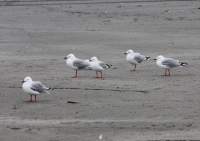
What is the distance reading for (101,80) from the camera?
13.6 meters

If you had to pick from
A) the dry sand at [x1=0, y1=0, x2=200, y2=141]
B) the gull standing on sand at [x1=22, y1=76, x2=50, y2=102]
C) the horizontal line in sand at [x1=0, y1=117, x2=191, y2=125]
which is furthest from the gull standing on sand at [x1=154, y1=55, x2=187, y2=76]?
the horizontal line in sand at [x1=0, y1=117, x2=191, y2=125]

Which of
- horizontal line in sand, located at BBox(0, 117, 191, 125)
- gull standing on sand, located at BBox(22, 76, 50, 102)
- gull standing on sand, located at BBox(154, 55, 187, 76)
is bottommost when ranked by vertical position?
horizontal line in sand, located at BBox(0, 117, 191, 125)

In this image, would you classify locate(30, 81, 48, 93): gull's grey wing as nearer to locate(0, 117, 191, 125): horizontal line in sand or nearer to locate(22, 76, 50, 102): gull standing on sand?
locate(22, 76, 50, 102): gull standing on sand

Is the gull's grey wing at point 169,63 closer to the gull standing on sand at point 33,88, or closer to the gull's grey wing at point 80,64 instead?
the gull's grey wing at point 80,64

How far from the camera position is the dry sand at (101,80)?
9414mm

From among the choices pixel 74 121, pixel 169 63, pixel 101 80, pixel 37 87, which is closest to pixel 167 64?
pixel 169 63

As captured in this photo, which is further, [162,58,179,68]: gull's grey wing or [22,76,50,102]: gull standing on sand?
[162,58,179,68]: gull's grey wing

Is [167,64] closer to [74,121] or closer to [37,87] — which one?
[37,87]

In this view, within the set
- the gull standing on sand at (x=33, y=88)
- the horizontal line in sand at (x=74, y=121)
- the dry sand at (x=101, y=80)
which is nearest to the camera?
the dry sand at (x=101, y=80)

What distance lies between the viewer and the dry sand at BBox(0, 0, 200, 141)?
9.41 m

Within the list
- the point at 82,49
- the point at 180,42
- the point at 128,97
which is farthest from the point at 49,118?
the point at 180,42

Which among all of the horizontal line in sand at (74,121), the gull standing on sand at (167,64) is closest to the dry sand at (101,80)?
the horizontal line in sand at (74,121)

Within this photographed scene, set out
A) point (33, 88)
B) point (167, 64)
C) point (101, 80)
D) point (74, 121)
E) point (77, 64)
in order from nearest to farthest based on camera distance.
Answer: point (74, 121)
point (33, 88)
point (101, 80)
point (77, 64)
point (167, 64)

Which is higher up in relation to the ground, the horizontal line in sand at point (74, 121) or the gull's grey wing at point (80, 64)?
the gull's grey wing at point (80, 64)
